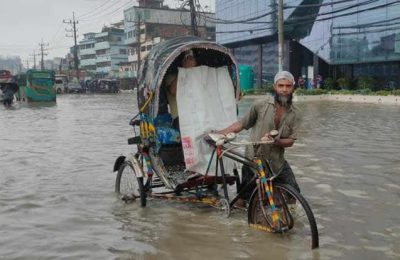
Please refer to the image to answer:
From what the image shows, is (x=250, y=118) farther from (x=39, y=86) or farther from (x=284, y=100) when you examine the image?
(x=39, y=86)

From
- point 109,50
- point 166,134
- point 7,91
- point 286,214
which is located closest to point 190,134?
point 166,134

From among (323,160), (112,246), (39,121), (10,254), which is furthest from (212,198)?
(39,121)

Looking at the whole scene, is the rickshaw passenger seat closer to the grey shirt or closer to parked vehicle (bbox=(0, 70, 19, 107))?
the grey shirt

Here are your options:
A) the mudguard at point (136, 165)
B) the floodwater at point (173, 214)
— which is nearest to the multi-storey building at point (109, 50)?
the floodwater at point (173, 214)

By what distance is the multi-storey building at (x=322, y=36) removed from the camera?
32.4 m

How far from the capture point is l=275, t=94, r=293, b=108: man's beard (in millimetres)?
4902

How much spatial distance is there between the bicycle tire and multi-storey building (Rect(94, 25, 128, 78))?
3802 inches

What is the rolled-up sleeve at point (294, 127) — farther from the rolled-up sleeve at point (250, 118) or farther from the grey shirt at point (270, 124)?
the rolled-up sleeve at point (250, 118)

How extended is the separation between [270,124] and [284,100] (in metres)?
0.29

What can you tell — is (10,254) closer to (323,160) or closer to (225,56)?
(225,56)

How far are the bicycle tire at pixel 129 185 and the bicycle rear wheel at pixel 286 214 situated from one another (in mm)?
1564

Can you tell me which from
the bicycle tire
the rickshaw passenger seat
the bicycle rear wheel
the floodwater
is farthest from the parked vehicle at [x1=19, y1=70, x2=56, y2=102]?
the bicycle rear wheel

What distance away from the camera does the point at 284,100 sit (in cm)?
491

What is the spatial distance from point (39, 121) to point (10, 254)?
1479 centimetres
